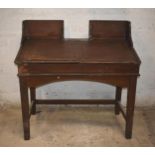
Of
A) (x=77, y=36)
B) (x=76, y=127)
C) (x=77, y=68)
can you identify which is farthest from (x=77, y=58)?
(x=76, y=127)

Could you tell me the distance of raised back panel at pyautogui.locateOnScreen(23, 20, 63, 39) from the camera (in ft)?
7.22

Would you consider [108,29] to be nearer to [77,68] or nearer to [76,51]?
[76,51]

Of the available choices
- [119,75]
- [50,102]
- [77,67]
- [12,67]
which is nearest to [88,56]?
[77,67]

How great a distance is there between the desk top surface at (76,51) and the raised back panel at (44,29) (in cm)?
6

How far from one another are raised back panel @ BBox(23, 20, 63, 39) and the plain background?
1.8 inches

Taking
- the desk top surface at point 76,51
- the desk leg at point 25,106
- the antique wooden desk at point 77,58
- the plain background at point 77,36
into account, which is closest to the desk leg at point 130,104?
the antique wooden desk at point 77,58

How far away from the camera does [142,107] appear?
261 cm

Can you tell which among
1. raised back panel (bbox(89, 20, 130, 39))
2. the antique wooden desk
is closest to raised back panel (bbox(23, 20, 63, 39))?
the antique wooden desk

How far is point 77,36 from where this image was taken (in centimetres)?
227

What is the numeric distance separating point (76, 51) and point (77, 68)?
0.18 meters

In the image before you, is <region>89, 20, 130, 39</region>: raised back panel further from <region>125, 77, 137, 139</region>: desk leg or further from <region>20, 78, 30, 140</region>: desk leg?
<region>20, 78, 30, 140</region>: desk leg

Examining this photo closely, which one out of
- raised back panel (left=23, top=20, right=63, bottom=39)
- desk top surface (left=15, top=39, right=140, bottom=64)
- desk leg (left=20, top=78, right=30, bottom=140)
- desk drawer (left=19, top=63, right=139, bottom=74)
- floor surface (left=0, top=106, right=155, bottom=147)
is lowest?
floor surface (left=0, top=106, right=155, bottom=147)

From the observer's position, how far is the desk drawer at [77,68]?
1.80m

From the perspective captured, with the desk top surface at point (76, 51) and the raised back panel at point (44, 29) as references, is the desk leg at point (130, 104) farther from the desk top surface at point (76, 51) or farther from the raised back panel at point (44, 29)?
the raised back panel at point (44, 29)
